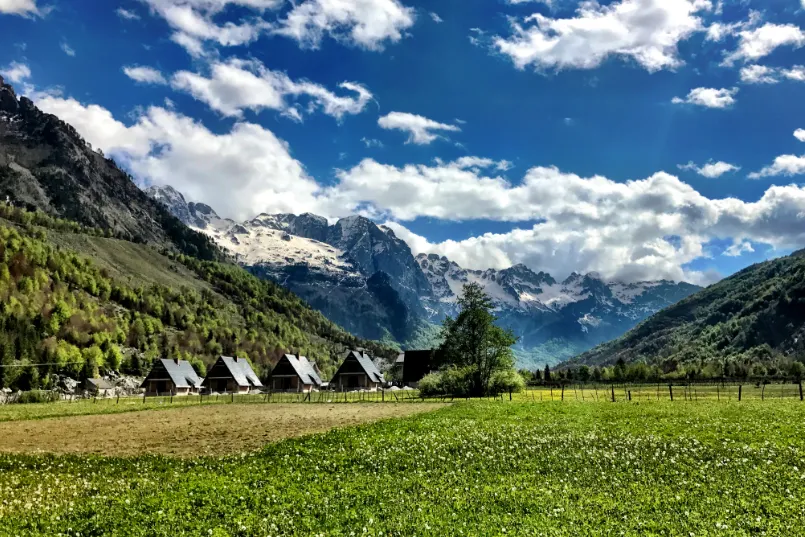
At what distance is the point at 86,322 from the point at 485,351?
158167 mm

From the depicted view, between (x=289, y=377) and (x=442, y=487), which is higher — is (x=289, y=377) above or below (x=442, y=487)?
below

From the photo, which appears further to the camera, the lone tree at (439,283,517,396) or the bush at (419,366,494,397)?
the lone tree at (439,283,517,396)

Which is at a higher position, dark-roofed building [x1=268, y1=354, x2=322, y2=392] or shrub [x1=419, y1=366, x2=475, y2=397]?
shrub [x1=419, y1=366, x2=475, y2=397]

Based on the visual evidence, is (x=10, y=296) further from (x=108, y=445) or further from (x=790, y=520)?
(x=790, y=520)

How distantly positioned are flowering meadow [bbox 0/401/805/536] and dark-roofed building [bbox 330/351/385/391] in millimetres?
132191

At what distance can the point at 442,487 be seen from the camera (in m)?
17.4

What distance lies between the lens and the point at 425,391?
315 ft

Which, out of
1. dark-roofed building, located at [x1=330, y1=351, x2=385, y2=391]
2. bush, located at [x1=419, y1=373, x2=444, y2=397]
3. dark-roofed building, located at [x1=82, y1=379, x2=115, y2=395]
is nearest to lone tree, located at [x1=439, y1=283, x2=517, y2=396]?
bush, located at [x1=419, y1=373, x2=444, y2=397]

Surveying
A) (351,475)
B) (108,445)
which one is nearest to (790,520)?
(351,475)

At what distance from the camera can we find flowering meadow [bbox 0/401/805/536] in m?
13.6

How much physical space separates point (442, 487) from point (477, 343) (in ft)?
252

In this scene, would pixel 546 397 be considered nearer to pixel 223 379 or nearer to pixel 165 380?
pixel 223 379

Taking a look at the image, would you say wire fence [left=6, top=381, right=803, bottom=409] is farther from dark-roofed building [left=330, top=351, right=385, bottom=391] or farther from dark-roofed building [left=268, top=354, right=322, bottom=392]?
dark-roofed building [left=268, top=354, right=322, bottom=392]

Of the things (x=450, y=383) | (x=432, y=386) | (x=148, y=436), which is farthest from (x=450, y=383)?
(x=148, y=436)
